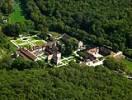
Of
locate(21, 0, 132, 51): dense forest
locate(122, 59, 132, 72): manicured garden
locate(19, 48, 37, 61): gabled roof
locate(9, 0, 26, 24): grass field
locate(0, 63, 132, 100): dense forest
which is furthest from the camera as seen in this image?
locate(9, 0, 26, 24): grass field

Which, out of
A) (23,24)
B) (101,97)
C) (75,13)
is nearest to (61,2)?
(75,13)

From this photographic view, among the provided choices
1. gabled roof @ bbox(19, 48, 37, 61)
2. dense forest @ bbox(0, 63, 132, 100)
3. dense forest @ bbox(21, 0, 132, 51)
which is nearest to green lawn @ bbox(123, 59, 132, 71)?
dense forest @ bbox(21, 0, 132, 51)

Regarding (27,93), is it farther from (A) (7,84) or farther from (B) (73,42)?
(B) (73,42)

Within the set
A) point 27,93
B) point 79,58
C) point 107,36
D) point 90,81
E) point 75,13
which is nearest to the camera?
point 27,93

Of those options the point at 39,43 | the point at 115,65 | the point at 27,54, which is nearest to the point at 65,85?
the point at 115,65

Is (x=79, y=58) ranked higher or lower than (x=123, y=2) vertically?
lower

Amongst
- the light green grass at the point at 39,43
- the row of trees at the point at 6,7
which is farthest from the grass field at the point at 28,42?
the row of trees at the point at 6,7

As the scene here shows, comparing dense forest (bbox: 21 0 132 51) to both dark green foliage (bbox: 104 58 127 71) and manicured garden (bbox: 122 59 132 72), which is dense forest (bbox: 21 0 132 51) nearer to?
manicured garden (bbox: 122 59 132 72)

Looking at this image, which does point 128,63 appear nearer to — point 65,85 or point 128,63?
point 128,63
